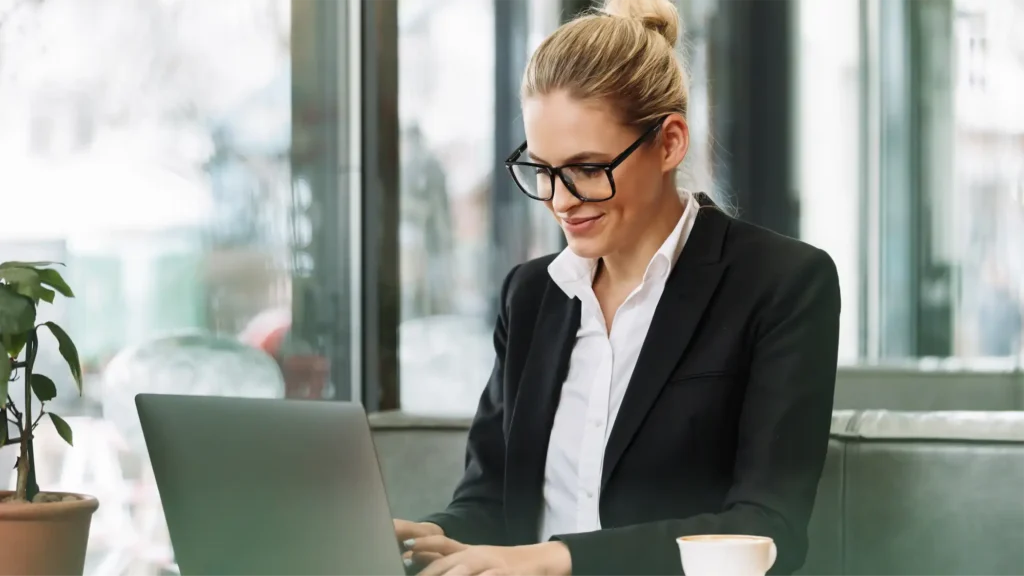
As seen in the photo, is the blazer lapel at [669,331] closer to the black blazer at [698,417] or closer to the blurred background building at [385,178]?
the black blazer at [698,417]

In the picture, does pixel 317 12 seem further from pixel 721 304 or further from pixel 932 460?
pixel 932 460

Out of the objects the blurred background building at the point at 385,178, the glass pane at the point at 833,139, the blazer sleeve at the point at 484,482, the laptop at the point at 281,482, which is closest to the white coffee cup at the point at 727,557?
the laptop at the point at 281,482

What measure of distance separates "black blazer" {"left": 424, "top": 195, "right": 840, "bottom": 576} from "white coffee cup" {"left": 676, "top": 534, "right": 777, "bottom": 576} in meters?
0.40

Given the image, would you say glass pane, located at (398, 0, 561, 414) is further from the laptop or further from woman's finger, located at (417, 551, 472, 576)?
the laptop

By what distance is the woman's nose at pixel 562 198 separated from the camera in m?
1.67

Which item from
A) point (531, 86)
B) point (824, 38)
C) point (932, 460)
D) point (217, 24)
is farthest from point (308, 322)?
point (824, 38)

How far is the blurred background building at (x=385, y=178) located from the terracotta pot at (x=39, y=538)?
97 centimetres

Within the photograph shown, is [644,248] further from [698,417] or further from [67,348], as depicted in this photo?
[67,348]

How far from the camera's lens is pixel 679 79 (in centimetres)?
177

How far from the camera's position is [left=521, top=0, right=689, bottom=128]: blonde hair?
1697mm

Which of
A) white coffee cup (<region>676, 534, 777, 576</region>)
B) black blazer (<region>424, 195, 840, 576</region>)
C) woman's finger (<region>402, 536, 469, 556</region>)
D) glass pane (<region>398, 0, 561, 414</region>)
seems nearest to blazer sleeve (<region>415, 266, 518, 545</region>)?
black blazer (<region>424, 195, 840, 576</region>)

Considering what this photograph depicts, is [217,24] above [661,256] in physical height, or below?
above

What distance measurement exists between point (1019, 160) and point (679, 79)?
188 cm

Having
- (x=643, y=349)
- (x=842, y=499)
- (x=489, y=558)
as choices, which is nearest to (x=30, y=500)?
→ (x=489, y=558)
